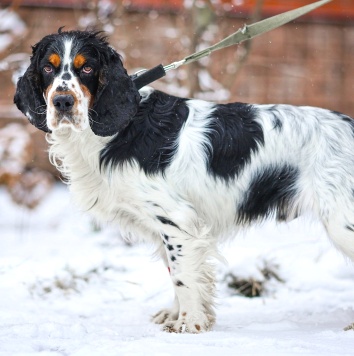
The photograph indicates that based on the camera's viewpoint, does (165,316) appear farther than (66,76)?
Yes

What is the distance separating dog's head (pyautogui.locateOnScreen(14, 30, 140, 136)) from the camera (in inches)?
141

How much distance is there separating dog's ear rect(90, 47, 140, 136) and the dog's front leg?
0.65 metres

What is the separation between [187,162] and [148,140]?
0.80 ft

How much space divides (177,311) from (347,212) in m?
1.14

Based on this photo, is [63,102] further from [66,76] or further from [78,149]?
[78,149]

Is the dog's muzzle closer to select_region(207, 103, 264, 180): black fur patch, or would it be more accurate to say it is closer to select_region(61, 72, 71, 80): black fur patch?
select_region(61, 72, 71, 80): black fur patch

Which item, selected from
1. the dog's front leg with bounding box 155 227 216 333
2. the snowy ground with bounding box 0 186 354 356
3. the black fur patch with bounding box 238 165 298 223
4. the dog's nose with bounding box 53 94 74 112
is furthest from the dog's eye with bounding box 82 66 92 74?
the snowy ground with bounding box 0 186 354 356

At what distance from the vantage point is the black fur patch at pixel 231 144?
3.97 meters

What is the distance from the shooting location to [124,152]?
152 inches

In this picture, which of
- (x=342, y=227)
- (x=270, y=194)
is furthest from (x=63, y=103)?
(x=342, y=227)

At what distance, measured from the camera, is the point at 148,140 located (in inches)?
152

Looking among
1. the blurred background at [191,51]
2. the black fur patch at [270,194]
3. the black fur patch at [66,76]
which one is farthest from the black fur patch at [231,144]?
the blurred background at [191,51]

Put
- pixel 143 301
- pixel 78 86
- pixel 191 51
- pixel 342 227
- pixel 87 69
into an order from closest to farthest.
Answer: pixel 78 86 → pixel 87 69 → pixel 342 227 → pixel 143 301 → pixel 191 51

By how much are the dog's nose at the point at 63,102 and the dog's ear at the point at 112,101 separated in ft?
0.91
